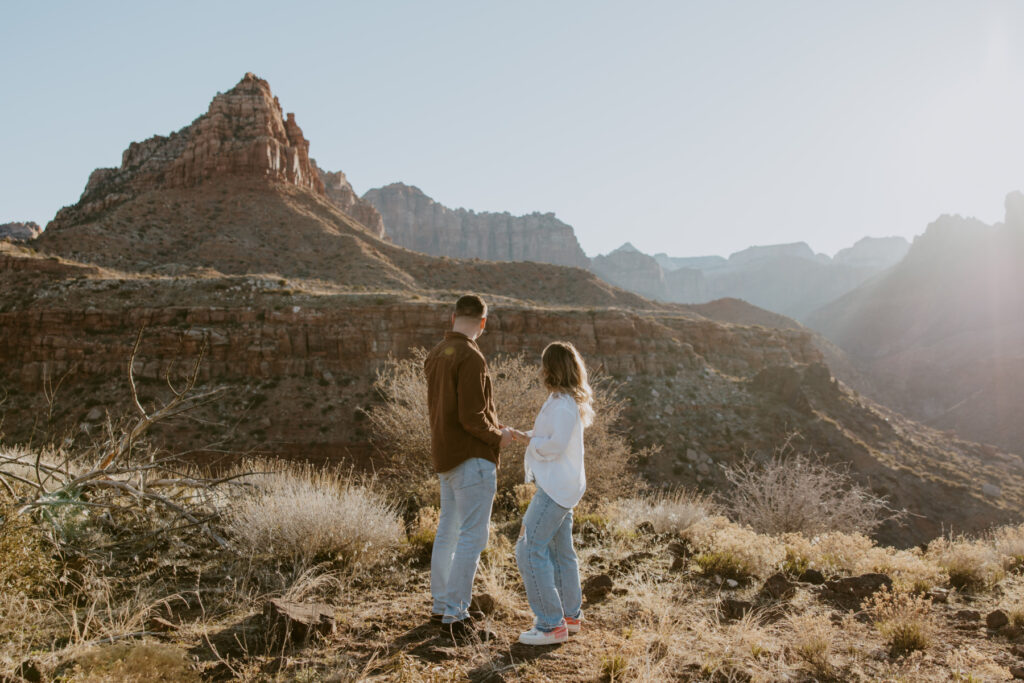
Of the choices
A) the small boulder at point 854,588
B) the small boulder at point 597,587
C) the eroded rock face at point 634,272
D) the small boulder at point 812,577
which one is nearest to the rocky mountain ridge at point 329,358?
the small boulder at point 597,587

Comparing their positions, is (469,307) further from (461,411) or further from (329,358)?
(329,358)

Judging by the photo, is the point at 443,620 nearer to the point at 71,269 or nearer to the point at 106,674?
the point at 106,674

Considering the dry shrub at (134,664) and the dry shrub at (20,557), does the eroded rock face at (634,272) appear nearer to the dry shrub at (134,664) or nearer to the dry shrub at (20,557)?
the dry shrub at (20,557)

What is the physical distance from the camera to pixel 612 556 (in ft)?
18.3

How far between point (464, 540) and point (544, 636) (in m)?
0.75

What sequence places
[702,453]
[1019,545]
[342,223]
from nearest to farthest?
[1019,545], [702,453], [342,223]

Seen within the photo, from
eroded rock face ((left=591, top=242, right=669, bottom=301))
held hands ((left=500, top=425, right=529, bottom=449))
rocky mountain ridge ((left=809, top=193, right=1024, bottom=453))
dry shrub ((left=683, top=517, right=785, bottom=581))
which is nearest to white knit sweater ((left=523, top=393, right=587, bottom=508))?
held hands ((left=500, top=425, right=529, bottom=449))

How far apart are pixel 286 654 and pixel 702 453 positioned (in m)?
23.8

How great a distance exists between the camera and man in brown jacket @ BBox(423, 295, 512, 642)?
3.45m

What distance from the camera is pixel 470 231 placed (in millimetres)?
140000

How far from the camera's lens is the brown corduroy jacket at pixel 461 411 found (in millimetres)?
3430

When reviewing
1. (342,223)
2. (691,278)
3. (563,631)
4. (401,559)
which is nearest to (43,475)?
(401,559)

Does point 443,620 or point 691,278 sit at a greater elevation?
point 691,278

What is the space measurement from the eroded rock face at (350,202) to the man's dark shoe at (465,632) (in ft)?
277
